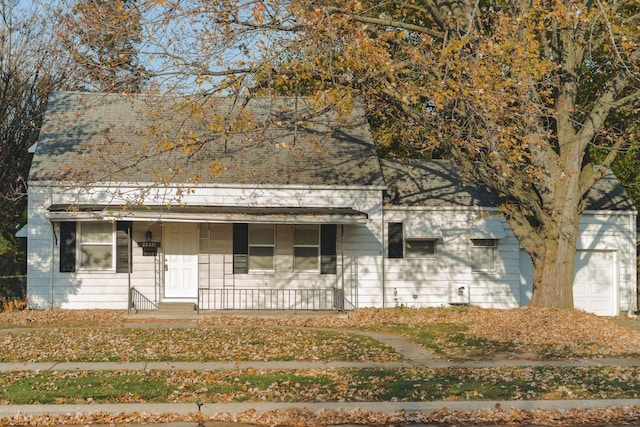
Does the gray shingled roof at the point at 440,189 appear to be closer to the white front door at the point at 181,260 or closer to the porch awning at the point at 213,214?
the porch awning at the point at 213,214

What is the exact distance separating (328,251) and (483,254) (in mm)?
4772

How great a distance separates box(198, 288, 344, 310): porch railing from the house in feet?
0.11

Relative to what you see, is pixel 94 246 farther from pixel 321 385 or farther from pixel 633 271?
pixel 633 271

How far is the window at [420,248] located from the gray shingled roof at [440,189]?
1083 millimetres

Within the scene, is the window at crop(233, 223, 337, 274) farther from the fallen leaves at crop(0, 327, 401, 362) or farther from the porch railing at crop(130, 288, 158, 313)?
the fallen leaves at crop(0, 327, 401, 362)

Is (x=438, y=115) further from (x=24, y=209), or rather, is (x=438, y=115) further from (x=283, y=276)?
(x=24, y=209)

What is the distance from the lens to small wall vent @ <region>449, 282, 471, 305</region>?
2295 centimetres

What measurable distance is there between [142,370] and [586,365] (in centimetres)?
713

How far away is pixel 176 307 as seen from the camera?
848 inches

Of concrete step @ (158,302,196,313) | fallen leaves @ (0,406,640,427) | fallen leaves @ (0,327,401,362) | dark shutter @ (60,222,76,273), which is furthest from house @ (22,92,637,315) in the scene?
fallen leaves @ (0,406,640,427)

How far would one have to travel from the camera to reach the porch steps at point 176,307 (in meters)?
21.0

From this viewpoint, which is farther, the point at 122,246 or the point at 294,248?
the point at 294,248

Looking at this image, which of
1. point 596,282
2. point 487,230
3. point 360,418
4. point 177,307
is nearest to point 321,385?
point 360,418

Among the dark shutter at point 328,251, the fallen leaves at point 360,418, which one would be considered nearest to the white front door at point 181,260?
the dark shutter at point 328,251
